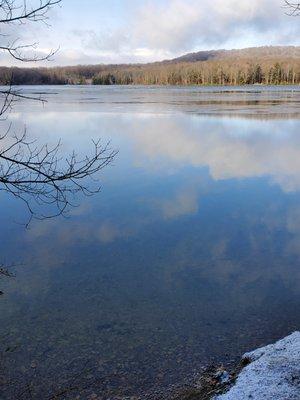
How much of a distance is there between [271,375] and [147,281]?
2.62m

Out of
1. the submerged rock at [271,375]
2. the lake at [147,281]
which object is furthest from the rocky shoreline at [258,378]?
the lake at [147,281]

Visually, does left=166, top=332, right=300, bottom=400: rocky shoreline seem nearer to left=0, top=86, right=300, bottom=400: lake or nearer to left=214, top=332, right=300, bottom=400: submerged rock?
left=214, top=332, right=300, bottom=400: submerged rock

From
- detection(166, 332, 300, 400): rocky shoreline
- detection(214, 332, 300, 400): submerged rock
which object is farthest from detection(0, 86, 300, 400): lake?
detection(214, 332, 300, 400): submerged rock

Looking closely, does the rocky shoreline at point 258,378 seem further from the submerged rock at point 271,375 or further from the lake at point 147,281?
the lake at point 147,281

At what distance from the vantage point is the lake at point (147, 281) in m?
4.79

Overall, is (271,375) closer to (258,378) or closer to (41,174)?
(258,378)

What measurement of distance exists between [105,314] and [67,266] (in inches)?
60.7

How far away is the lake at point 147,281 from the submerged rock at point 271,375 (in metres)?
0.42

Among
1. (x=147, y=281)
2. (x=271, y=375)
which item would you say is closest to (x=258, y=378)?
(x=271, y=375)

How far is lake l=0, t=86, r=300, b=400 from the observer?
4785mm

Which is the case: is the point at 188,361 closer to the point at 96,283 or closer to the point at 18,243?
the point at 96,283

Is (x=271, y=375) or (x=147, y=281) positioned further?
(x=147, y=281)

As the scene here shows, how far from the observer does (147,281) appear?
254 inches

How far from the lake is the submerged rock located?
42 cm
